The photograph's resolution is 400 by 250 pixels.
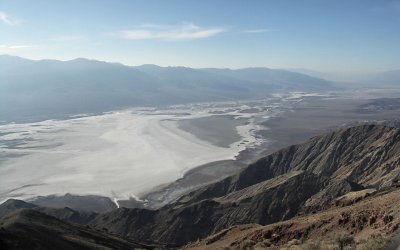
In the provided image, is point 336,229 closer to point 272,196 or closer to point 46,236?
point 46,236

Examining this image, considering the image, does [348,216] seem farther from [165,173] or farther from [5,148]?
[5,148]

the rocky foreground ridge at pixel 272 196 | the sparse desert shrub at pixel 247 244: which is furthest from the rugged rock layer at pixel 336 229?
the rocky foreground ridge at pixel 272 196

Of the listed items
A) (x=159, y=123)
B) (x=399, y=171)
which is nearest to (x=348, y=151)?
(x=399, y=171)

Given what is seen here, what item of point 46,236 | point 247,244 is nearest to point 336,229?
point 247,244

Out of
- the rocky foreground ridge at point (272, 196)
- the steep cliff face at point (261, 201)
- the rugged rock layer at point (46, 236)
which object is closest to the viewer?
the rugged rock layer at point (46, 236)

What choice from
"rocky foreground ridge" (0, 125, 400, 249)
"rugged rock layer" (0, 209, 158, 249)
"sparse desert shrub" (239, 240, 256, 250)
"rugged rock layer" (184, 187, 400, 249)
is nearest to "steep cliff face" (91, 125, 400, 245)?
"rocky foreground ridge" (0, 125, 400, 249)

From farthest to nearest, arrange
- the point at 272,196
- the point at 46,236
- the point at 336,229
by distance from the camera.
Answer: the point at 272,196 → the point at 46,236 → the point at 336,229

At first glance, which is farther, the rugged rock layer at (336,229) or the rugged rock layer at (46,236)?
the rugged rock layer at (46,236)

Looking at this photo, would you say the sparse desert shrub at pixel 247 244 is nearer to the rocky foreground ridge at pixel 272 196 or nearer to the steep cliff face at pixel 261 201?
the rocky foreground ridge at pixel 272 196
